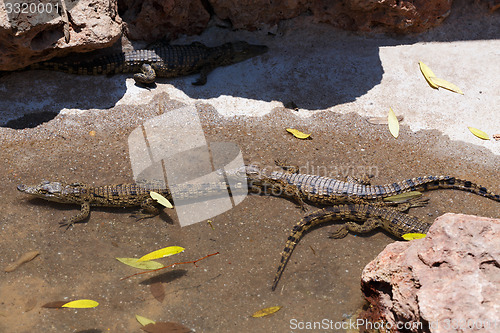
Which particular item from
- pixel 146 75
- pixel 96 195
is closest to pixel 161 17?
pixel 146 75

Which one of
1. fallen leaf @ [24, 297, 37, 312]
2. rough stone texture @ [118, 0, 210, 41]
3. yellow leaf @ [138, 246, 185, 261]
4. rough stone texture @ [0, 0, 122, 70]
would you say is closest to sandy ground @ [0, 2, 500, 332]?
fallen leaf @ [24, 297, 37, 312]

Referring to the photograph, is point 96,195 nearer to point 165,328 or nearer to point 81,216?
point 81,216

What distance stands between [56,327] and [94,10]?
3691 mm

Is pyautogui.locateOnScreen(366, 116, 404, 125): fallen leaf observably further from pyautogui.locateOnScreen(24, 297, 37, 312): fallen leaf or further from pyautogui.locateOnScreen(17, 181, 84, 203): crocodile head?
pyautogui.locateOnScreen(24, 297, 37, 312): fallen leaf

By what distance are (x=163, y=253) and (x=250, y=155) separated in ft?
5.43

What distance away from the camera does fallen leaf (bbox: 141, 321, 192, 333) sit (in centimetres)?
344

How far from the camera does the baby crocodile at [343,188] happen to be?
4562 millimetres

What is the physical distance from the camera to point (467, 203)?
4504 mm

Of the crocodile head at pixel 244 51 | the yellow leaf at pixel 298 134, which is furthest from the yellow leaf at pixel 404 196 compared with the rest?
the crocodile head at pixel 244 51

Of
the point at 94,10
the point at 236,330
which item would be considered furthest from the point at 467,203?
the point at 94,10

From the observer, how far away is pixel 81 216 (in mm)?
4348

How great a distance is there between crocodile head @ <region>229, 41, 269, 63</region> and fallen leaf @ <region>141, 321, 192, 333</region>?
3.80 m

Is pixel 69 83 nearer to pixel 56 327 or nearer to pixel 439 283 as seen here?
pixel 56 327

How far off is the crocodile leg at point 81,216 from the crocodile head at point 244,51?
290 cm
